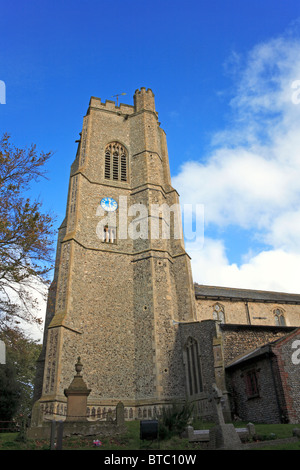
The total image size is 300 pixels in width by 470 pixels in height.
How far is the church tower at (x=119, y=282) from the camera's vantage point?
1877 centimetres

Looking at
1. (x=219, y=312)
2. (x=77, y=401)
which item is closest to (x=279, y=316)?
(x=219, y=312)

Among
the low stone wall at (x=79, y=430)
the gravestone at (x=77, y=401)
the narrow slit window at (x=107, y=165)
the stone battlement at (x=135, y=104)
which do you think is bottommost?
the low stone wall at (x=79, y=430)

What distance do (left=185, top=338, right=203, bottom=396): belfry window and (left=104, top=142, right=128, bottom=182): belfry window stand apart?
13305 millimetres

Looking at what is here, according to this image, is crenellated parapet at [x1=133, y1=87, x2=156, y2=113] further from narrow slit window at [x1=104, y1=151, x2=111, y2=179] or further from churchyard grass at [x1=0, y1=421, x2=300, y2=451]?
churchyard grass at [x1=0, y1=421, x2=300, y2=451]

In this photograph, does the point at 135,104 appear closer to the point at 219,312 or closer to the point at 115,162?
the point at 115,162

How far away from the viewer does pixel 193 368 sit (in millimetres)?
19500

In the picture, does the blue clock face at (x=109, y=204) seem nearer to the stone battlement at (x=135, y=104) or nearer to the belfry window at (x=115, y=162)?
the belfry window at (x=115, y=162)

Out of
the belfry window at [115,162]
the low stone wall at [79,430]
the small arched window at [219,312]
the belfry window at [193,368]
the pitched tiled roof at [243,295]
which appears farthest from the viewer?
the pitched tiled roof at [243,295]

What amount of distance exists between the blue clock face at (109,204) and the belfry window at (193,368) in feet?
33.9

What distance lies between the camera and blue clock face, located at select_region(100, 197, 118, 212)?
25.0 m

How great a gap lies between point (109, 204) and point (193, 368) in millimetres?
12124

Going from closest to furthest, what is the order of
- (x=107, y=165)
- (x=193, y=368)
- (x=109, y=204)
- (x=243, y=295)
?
(x=193, y=368), (x=109, y=204), (x=107, y=165), (x=243, y=295)

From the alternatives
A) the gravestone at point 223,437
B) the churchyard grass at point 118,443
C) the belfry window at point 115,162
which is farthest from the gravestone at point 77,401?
the belfry window at point 115,162
